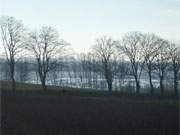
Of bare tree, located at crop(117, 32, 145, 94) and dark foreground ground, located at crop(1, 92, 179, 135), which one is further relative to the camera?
bare tree, located at crop(117, 32, 145, 94)

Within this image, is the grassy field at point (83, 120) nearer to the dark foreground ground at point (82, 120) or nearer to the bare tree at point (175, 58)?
the dark foreground ground at point (82, 120)

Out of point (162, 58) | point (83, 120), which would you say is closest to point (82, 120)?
point (83, 120)

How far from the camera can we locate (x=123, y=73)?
73.9 metres

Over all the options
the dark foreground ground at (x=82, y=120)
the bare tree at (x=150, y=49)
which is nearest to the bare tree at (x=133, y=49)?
the bare tree at (x=150, y=49)

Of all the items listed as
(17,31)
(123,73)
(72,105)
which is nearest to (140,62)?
(123,73)

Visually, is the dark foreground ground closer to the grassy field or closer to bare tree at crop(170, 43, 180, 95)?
the grassy field

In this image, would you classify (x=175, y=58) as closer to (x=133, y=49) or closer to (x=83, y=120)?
(x=133, y=49)

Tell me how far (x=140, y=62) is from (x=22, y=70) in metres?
30.0

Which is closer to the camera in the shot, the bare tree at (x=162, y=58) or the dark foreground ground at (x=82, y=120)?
the dark foreground ground at (x=82, y=120)

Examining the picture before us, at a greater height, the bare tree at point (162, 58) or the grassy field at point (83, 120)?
the bare tree at point (162, 58)

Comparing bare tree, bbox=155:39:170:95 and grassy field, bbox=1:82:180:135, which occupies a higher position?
bare tree, bbox=155:39:170:95

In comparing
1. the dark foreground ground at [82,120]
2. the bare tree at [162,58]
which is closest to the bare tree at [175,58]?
the bare tree at [162,58]

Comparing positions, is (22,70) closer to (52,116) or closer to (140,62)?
(140,62)

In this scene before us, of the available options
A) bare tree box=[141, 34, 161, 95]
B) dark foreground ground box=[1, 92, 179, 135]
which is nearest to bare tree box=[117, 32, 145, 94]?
bare tree box=[141, 34, 161, 95]
